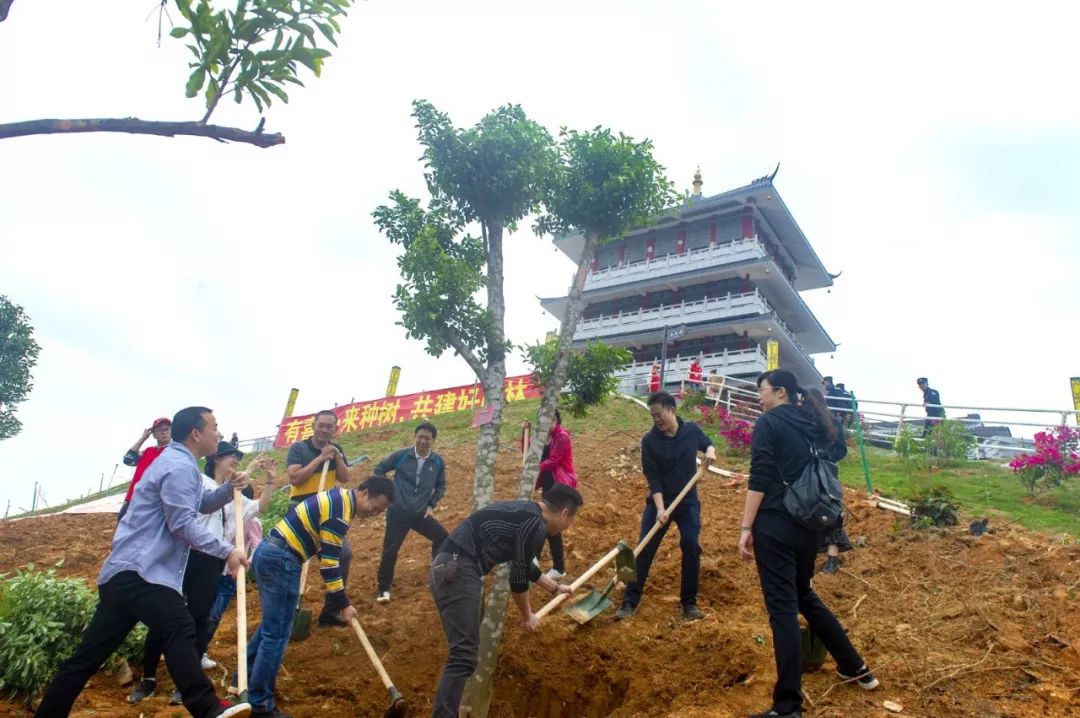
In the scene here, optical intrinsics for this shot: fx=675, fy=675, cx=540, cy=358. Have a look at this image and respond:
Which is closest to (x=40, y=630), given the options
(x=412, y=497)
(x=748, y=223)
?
(x=412, y=497)

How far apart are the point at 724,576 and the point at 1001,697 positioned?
8.55ft

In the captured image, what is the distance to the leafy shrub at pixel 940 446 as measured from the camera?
11234mm

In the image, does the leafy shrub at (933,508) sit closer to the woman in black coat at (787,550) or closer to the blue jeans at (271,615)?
the woman in black coat at (787,550)

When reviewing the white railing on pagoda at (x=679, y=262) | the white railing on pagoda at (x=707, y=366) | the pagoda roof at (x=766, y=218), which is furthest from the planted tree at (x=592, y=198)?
the white railing on pagoda at (x=679, y=262)

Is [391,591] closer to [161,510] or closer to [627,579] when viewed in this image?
[627,579]

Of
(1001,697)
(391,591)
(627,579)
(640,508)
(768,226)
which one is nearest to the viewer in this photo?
(1001,697)

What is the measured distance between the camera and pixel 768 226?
27.6m

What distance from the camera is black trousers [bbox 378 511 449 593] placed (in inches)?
241

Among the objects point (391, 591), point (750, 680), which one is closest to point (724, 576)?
point (750, 680)

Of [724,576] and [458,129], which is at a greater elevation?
[458,129]

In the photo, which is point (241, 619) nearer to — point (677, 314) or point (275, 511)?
point (275, 511)

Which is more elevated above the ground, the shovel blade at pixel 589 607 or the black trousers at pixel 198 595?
the black trousers at pixel 198 595

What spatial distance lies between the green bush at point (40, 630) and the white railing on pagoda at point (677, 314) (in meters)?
20.4

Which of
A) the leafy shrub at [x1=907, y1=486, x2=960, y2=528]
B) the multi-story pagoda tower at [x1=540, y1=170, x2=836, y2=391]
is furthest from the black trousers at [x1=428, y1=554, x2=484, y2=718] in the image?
the multi-story pagoda tower at [x1=540, y1=170, x2=836, y2=391]
